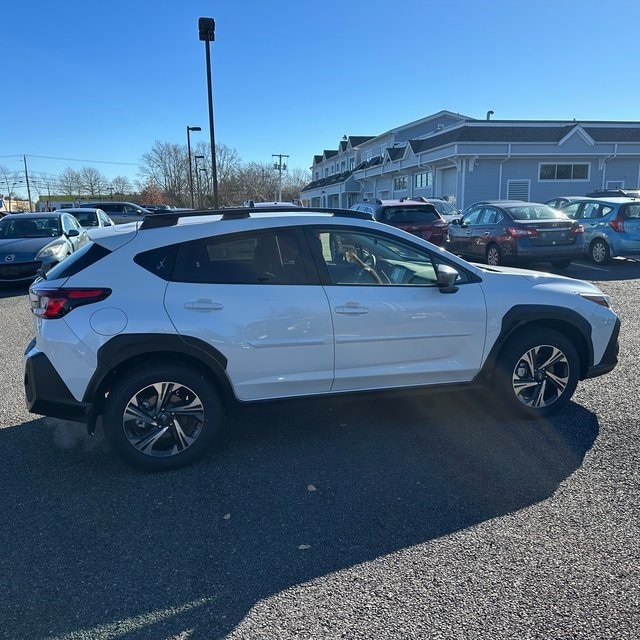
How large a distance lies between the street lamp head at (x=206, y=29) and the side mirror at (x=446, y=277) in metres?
12.1

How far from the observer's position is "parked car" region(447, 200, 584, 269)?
11703 millimetres

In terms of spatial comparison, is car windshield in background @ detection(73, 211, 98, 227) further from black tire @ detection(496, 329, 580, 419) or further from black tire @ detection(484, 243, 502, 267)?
black tire @ detection(496, 329, 580, 419)

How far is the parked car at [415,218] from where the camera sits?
1302 cm

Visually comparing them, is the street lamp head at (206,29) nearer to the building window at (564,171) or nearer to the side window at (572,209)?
the side window at (572,209)

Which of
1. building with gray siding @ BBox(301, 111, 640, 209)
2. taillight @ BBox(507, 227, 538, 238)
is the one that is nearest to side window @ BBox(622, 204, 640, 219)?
taillight @ BBox(507, 227, 538, 238)

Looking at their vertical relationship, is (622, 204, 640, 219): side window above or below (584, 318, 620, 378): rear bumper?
above

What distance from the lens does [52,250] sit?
11.0 metres

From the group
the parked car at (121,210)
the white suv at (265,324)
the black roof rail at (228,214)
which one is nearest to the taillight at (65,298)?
the white suv at (265,324)

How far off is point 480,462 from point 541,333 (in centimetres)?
123

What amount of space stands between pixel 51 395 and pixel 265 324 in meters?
1.46

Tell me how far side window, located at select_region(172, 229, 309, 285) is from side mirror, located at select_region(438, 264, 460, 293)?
38.7 inches

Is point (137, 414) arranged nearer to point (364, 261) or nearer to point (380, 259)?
point (364, 261)

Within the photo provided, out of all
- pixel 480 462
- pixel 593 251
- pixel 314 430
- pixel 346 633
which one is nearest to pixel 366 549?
pixel 346 633

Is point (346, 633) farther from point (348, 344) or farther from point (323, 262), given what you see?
point (323, 262)
